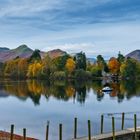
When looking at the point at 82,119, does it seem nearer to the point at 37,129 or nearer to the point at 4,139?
the point at 37,129

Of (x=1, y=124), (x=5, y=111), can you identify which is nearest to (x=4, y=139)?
(x=1, y=124)

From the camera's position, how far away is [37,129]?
220ft

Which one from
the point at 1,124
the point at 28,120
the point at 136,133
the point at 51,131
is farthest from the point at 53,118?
the point at 136,133

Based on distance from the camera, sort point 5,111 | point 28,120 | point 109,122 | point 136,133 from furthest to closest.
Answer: point 5,111, point 28,120, point 109,122, point 136,133

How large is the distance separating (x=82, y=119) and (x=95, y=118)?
3103 millimetres

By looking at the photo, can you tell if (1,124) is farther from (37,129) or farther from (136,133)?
(136,133)

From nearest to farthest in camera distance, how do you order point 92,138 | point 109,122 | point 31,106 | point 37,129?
1. point 92,138
2. point 37,129
3. point 109,122
4. point 31,106

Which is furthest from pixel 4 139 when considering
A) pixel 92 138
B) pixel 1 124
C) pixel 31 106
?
pixel 31 106

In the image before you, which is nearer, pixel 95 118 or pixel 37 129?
pixel 37 129

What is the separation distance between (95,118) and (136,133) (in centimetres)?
3425

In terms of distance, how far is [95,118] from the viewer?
8150 centimetres

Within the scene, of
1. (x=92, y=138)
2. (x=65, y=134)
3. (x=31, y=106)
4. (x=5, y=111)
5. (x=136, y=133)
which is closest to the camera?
(x=92, y=138)

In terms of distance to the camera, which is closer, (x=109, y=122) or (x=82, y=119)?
(x=109, y=122)

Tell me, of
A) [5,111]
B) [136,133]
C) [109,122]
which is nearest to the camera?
[136,133]
